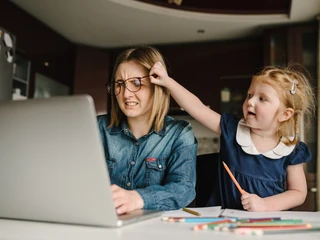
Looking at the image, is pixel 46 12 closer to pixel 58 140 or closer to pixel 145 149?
pixel 145 149

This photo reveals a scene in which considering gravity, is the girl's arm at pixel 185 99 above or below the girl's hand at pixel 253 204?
above

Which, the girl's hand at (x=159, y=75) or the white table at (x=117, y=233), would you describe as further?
the girl's hand at (x=159, y=75)

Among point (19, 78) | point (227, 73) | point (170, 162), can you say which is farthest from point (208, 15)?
point (170, 162)

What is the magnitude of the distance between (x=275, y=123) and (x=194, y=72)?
253cm

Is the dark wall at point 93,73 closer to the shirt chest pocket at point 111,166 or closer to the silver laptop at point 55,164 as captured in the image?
the shirt chest pocket at point 111,166

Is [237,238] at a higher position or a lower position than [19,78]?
lower

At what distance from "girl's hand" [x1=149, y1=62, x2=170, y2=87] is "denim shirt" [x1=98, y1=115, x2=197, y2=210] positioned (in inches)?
5.0

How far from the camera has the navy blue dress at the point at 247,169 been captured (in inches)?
40.8

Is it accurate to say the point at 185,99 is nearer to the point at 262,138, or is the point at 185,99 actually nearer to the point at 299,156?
the point at 262,138

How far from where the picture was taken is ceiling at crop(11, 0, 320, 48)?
287 centimetres

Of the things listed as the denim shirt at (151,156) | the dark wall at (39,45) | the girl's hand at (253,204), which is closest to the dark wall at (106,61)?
the dark wall at (39,45)

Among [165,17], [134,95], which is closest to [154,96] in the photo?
[134,95]

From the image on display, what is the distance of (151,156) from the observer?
99 centimetres

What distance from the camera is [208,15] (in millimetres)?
3031
